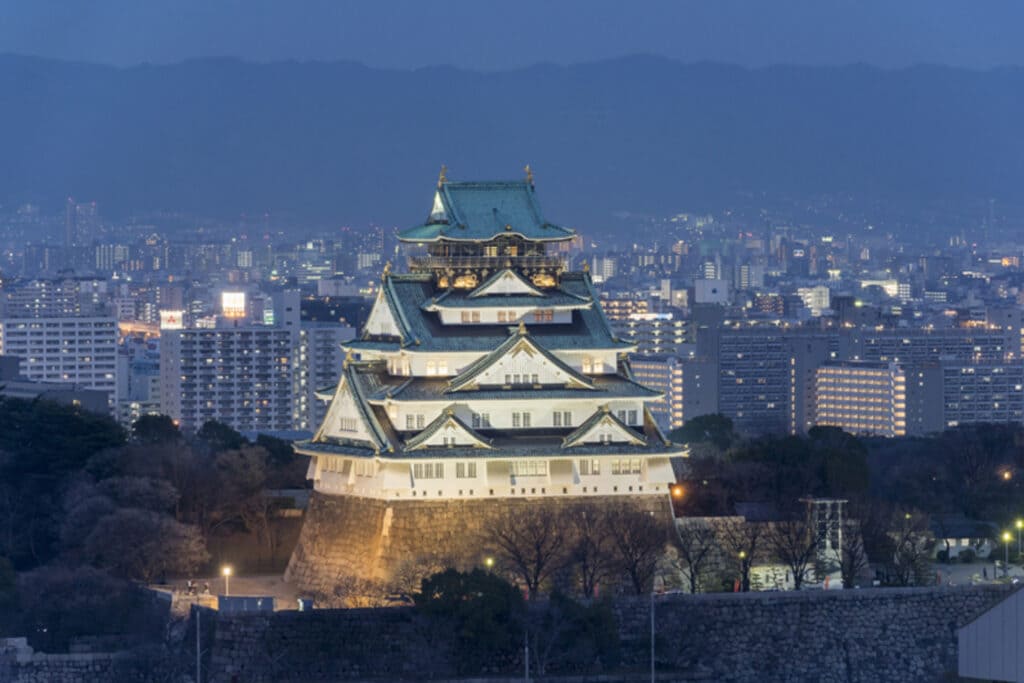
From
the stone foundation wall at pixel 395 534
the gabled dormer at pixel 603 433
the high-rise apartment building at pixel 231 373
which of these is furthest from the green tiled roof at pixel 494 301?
the high-rise apartment building at pixel 231 373

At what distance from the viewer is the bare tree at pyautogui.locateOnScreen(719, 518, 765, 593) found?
43.5 metres

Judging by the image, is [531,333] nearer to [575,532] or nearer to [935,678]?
[575,532]

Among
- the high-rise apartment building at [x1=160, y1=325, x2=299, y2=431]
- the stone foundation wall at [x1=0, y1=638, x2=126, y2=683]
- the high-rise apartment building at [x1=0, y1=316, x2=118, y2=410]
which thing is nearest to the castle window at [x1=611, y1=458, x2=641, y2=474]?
the stone foundation wall at [x1=0, y1=638, x2=126, y2=683]

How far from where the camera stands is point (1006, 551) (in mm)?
46188

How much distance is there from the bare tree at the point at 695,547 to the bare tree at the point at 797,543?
91 cm

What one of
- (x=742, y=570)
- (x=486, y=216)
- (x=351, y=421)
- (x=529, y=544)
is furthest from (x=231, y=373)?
(x=529, y=544)

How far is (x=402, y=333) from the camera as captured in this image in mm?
45438

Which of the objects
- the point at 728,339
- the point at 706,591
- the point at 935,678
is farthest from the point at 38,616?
the point at 728,339

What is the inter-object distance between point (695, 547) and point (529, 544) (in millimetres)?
2767

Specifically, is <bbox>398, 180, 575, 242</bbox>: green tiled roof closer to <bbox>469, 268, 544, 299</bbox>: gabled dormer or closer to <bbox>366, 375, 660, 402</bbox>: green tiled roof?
<bbox>469, 268, 544, 299</bbox>: gabled dormer

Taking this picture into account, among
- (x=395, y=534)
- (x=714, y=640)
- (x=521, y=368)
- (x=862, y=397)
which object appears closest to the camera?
(x=714, y=640)

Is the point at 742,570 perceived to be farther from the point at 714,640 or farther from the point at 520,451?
the point at 520,451

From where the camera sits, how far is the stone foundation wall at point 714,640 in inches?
1544

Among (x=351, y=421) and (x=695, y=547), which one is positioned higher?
(x=351, y=421)
